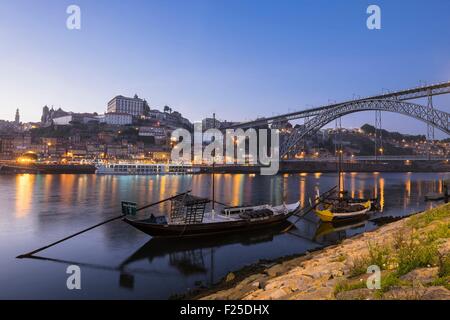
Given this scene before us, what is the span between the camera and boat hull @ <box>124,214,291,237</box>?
19141 mm

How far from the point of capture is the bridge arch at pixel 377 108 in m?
55.1

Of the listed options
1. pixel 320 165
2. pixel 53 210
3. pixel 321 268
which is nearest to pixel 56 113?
pixel 320 165

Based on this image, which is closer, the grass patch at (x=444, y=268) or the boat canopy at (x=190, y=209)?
the grass patch at (x=444, y=268)

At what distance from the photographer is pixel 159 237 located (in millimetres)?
20203

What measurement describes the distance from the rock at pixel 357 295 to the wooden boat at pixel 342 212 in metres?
19.6

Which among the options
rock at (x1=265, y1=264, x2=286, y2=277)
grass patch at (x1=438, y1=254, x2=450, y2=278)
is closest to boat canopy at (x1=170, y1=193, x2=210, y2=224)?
rock at (x1=265, y1=264, x2=286, y2=277)

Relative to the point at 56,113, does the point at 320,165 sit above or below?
below

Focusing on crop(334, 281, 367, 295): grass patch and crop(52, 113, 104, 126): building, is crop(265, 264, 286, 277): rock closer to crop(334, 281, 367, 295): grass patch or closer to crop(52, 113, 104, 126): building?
crop(334, 281, 367, 295): grass patch

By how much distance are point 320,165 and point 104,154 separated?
280 feet

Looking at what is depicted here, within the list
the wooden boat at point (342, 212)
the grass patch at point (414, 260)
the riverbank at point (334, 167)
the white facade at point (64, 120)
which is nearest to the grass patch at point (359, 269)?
the grass patch at point (414, 260)

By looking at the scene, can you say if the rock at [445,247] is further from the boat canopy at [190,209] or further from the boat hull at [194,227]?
the boat hull at [194,227]

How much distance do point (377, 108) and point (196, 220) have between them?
59481 mm

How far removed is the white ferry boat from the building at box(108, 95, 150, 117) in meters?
90.3
